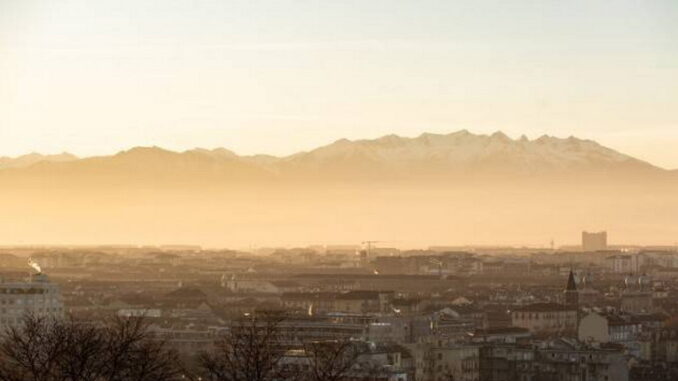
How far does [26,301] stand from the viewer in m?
96.9

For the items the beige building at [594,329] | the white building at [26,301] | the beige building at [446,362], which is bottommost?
the beige building at [446,362]

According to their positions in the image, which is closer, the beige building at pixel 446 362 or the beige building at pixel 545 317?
the beige building at pixel 446 362

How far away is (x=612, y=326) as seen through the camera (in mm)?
105375

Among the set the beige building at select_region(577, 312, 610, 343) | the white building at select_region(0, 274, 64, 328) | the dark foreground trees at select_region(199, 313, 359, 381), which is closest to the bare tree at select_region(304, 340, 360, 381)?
the dark foreground trees at select_region(199, 313, 359, 381)

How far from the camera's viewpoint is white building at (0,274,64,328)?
9506cm

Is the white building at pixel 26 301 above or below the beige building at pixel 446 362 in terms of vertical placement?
above

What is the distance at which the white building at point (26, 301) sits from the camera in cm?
9506

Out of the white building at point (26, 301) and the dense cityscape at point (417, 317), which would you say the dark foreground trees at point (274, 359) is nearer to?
the dense cityscape at point (417, 317)

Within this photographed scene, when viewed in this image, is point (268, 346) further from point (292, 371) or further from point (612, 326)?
→ point (612, 326)

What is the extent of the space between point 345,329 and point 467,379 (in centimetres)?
1425

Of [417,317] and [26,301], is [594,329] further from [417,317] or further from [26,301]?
[26,301]

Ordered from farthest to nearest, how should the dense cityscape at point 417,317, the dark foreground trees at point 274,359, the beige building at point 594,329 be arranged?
the beige building at point 594,329, the dense cityscape at point 417,317, the dark foreground trees at point 274,359

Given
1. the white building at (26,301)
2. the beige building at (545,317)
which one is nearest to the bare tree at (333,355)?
the white building at (26,301)

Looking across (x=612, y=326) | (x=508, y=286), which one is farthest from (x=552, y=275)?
(x=612, y=326)
